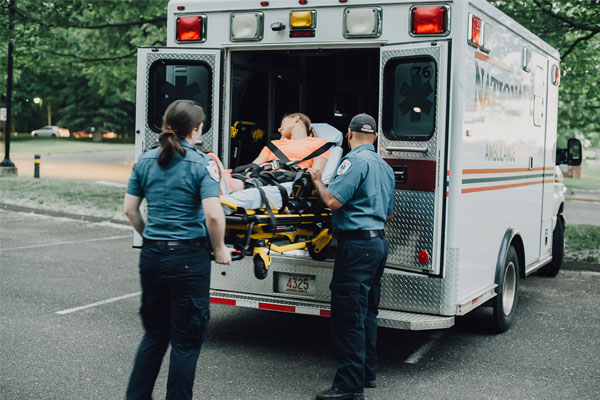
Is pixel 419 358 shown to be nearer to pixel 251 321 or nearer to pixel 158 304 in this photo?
pixel 251 321

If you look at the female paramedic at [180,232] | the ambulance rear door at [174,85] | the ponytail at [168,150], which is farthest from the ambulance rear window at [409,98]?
the ponytail at [168,150]

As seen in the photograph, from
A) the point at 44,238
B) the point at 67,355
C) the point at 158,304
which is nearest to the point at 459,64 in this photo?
A: the point at 158,304

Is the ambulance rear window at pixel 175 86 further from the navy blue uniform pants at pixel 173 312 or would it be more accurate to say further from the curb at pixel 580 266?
the curb at pixel 580 266

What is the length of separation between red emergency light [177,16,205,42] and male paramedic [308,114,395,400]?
200cm

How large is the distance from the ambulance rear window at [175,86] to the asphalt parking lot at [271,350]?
1.92 m

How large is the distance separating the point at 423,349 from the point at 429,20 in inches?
107

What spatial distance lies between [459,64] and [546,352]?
2602mm

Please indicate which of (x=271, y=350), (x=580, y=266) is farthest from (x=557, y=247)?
(x=271, y=350)

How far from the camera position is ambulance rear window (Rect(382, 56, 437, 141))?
5266mm

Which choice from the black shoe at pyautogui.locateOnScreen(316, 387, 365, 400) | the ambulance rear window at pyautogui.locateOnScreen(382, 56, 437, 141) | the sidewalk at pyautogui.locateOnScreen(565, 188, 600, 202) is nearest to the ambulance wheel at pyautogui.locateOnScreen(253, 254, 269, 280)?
the black shoe at pyautogui.locateOnScreen(316, 387, 365, 400)

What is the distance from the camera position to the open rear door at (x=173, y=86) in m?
6.15

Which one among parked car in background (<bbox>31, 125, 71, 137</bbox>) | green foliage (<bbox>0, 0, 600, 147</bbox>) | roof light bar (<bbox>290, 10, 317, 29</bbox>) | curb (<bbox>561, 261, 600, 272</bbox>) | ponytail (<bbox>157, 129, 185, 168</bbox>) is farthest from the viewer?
parked car in background (<bbox>31, 125, 71, 137</bbox>)

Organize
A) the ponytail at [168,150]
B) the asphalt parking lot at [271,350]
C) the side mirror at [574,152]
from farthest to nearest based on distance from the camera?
the side mirror at [574,152] → the asphalt parking lot at [271,350] → the ponytail at [168,150]

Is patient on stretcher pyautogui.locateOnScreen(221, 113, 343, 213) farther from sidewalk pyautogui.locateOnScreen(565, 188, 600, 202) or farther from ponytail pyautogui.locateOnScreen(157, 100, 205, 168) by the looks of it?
sidewalk pyautogui.locateOnScreen(565, 188, 600, 202)
